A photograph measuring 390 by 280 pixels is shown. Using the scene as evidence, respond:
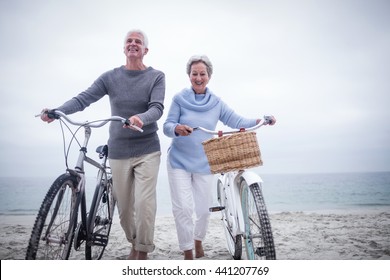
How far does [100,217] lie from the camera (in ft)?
8.84

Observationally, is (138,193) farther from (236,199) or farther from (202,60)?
(202,60)

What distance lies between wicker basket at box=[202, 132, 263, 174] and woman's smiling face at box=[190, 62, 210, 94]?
772mm

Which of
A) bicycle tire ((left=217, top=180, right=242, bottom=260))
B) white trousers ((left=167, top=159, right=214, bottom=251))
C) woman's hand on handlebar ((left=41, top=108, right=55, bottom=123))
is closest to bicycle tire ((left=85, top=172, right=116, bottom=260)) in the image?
white trousers ((left=167, top=159, right=214, bottom=251))

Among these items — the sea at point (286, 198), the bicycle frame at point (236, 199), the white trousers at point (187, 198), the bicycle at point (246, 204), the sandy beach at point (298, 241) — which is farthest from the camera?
the sea at point (286, 198)

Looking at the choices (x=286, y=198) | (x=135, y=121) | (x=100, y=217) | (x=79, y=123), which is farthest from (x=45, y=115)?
(x=286, y=198)

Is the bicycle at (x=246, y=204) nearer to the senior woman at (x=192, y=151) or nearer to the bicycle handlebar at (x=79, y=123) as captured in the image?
the senior woman at (x=192, y=151)

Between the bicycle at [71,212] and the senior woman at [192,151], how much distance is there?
1.99ft

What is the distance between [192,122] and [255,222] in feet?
3.27

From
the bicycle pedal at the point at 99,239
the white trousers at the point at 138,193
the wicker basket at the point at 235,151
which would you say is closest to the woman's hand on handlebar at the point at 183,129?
the wicker basket at the point at 235,151

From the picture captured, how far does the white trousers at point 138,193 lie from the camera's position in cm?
247

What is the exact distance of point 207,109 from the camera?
2771mm

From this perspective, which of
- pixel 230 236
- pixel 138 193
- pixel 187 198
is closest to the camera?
pixel 138 193

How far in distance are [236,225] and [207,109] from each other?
3.39 feet
